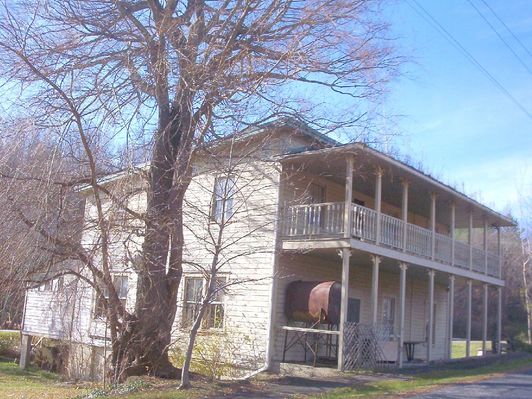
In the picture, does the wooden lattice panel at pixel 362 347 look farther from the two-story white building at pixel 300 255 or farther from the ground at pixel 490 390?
the ground at pixel 490 390

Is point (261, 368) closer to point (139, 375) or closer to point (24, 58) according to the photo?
point (139, 375)

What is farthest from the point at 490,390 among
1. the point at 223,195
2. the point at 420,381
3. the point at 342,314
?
the point at 223,195

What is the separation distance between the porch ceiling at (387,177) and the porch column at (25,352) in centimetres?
1676

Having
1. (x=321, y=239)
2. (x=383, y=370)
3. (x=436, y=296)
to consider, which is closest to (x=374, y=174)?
(x=321, y=239)

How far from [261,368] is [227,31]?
388 inches

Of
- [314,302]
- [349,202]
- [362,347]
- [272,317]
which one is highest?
[349,202]

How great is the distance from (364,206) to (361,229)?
2.70 meters

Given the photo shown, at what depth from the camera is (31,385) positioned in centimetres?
2128

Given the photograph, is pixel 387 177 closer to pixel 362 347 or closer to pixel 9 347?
pixel 362 347

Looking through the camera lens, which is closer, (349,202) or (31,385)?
(349,202)

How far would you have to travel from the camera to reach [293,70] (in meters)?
13.7

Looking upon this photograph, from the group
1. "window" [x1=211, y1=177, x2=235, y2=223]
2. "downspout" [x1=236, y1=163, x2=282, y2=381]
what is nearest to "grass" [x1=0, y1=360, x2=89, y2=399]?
"downspout" [x1=236, y1=163, x2=282, y2=381]

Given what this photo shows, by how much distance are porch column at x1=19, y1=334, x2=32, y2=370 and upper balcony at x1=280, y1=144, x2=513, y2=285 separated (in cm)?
1598

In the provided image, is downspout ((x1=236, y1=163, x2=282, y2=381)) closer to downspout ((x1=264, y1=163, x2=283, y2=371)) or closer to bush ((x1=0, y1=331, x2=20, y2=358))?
downspout ((x1=264, y1=163, x2=283, y2=371))
